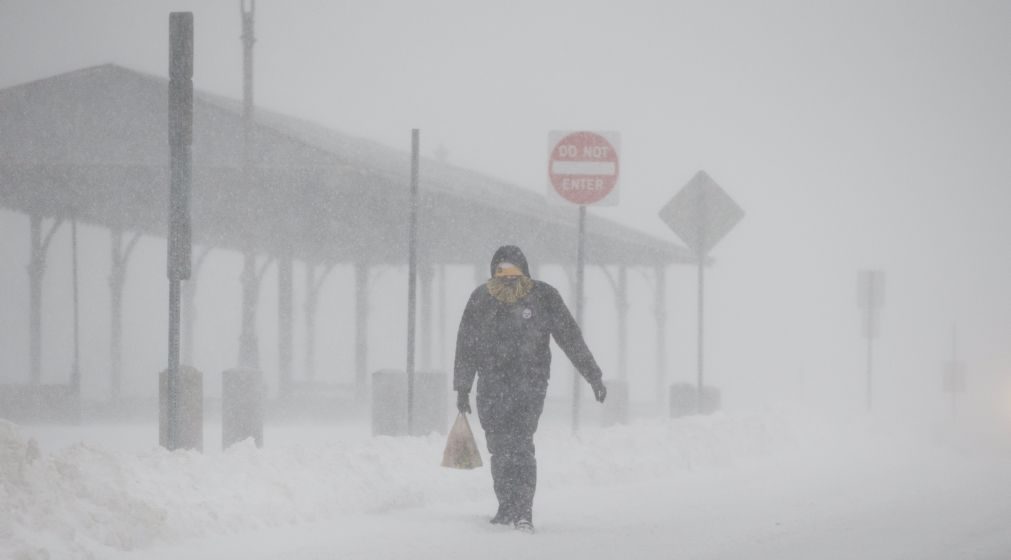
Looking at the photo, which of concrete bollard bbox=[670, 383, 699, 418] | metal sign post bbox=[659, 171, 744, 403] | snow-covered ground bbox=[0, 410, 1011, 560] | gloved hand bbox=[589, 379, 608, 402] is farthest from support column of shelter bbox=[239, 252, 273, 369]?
gloved hand bbox=[589, 379, 608, 402]

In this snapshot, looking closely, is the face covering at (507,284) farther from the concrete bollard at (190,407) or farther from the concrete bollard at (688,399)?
the concrete bollard at (688,399)

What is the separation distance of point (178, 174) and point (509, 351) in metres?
2.57

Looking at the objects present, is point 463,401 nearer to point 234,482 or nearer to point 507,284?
point 507,284

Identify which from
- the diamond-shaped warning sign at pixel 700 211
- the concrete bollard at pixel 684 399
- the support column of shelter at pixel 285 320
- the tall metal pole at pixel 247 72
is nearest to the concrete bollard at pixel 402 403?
Result: the diamond-shaped warning sign at pixel 700 211

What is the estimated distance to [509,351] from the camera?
8.88 m

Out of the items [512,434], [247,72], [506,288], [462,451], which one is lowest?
[462,451]

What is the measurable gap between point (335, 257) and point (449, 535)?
26943 mm

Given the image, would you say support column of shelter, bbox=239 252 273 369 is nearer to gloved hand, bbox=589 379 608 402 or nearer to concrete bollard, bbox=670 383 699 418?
concrete bollard, bbox=670 383 699 418

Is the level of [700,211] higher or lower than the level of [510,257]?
higher

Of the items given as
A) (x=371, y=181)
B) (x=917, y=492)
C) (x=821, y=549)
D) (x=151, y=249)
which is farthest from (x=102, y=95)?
(x=151, y=249)

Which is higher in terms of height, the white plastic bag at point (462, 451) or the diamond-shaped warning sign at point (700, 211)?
the diamond-shaped warning sign at point (700, 211)

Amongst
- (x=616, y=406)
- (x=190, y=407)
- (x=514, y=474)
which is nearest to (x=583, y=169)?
(x=190, y=407)

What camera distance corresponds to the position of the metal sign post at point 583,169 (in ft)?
47.4

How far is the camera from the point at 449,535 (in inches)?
331
